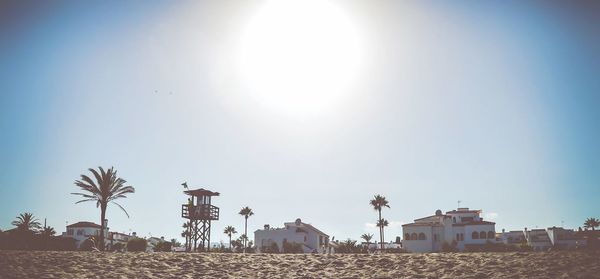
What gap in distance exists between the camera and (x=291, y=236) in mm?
67250

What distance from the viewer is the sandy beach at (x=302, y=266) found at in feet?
61.8

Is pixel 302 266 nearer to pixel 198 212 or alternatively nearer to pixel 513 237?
pixel 198 212

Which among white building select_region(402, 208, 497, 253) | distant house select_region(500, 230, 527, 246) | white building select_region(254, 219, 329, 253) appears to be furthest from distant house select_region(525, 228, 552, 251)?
white building select_region(254, 219, 329, 253)

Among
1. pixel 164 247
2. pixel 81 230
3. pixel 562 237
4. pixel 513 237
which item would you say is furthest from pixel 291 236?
pixel 562 237

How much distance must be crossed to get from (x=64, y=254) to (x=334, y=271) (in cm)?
1535

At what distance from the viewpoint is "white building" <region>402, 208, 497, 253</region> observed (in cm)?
6469

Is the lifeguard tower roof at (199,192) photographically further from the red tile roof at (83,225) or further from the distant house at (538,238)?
the distant house at (538,238)

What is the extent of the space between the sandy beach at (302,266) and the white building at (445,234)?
43.3 m

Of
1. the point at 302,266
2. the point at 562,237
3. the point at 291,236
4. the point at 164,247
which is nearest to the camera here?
the point at 302,266

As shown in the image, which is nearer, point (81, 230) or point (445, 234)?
point (445, 234)

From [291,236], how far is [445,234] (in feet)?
81.4

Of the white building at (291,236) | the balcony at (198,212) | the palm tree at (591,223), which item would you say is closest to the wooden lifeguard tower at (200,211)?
the balcony at (198,212)

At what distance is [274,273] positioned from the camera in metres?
21.6

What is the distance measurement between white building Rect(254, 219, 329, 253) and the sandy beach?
4278cm
